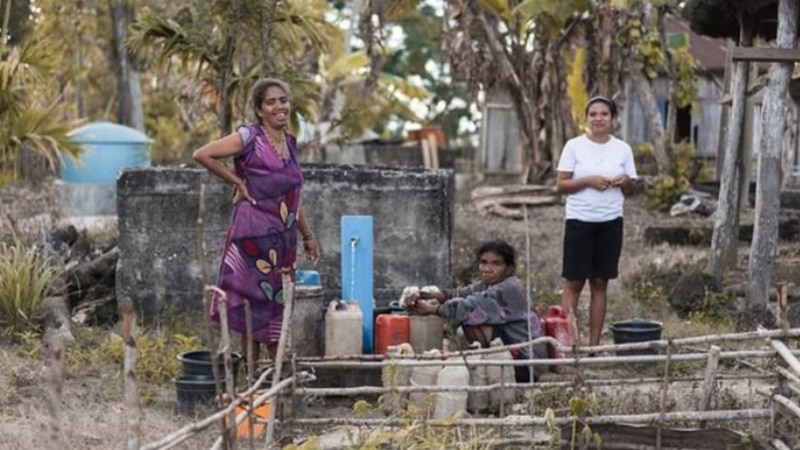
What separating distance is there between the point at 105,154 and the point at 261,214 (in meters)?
11.7

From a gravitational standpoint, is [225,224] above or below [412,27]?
below

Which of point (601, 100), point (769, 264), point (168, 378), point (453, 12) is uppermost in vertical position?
point (453, 12)

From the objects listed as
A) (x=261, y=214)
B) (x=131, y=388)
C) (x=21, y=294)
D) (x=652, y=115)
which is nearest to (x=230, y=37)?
(x=21, y=294)

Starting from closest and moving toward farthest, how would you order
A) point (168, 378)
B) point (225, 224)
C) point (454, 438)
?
point (454, 438) → point (168, 378) → point (225, 224)

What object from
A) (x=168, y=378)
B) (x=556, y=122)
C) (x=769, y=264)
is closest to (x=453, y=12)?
(x=556, y=122)

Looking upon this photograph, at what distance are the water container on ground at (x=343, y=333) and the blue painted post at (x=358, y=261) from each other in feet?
0.98

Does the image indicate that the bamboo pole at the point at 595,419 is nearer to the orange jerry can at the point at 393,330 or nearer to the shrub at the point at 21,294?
the orange jerry can at the point at 393,330

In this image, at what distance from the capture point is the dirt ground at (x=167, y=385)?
18.9 ft

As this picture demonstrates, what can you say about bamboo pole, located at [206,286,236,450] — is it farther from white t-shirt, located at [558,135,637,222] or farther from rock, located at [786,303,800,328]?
rock, located at [786,303,800,328]

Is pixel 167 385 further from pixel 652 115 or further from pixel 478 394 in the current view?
pixel 652 115

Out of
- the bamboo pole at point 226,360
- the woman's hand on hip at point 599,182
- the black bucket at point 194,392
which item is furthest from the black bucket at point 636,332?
the bamboo pole at point 226,360

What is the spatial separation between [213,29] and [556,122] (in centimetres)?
770

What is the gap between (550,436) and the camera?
5.11 meters

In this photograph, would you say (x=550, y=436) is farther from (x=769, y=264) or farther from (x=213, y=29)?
(x=213, y=29)
